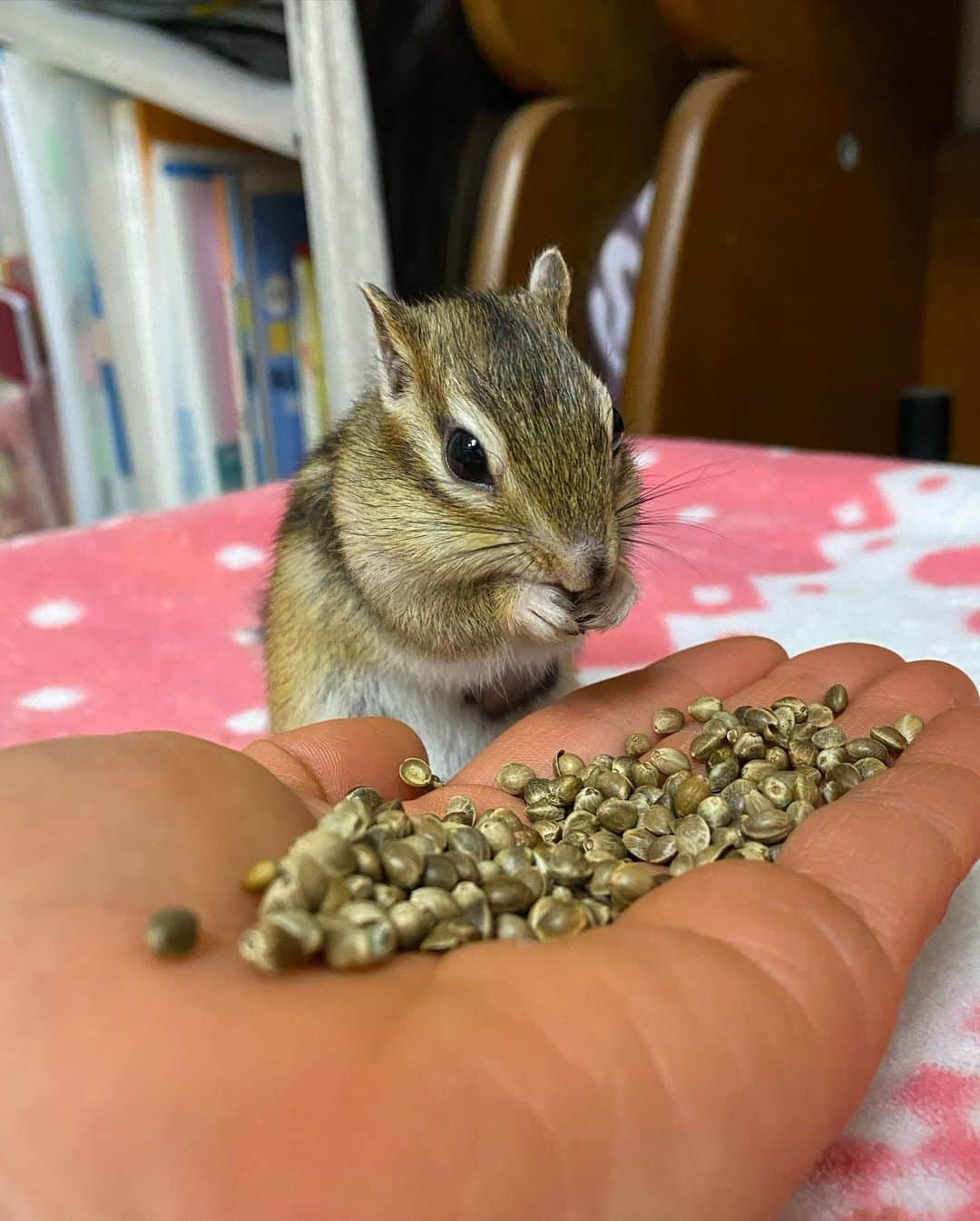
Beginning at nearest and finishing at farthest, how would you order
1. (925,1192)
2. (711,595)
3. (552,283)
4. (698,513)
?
(925,1192)
(552,283)
(711,595)
(698,513)

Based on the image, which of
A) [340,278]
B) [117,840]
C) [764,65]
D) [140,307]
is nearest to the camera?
[117,840]

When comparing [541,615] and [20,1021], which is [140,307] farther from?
[20,1021]

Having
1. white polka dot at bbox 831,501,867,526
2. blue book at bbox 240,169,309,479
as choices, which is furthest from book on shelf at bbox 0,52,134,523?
white polka dot at bbox 831,501,867,526

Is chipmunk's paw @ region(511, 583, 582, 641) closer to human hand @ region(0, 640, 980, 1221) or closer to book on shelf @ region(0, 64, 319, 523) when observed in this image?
human hand @ region(0, 640, 980, 1221)

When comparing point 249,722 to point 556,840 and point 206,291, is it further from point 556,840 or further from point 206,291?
point 206,291

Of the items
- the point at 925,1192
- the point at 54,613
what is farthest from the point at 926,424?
the point at 925,1192

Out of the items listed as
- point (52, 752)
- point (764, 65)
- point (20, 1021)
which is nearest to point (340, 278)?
point (764, 65)

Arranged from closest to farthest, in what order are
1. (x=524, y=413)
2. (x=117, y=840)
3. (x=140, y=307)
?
(x=117, y=840) < (x=524, y=413) < (x=140, y=307)
